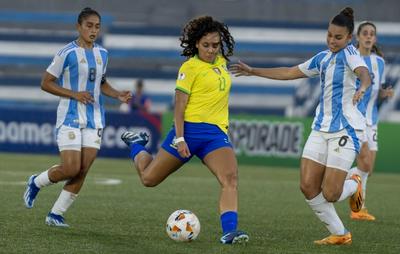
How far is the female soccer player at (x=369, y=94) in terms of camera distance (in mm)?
13711

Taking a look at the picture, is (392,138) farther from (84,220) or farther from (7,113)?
(84,220)

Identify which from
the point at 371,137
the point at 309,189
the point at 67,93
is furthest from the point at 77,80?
the point at 371,137

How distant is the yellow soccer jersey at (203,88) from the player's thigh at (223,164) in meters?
0.28

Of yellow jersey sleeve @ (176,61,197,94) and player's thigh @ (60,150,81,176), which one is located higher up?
yellow jersey sleeve @ (176,61,197,94)

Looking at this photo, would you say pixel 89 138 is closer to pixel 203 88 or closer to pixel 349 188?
pixel 203 88

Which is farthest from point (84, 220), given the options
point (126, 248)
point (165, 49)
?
point (165, 49)

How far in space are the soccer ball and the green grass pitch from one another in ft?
0.27

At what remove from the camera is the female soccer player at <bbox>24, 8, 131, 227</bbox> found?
11.3 meters

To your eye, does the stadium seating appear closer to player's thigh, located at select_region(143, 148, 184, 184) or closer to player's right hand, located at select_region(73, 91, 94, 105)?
player's right hand, located at select_region(73, 91, 94, 105)

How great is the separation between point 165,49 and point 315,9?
5835mm

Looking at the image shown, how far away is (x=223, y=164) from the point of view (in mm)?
10164

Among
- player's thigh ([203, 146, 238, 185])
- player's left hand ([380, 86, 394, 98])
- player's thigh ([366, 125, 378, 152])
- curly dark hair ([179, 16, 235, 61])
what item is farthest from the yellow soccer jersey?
player's left hand ([380, 86, 394, 98])

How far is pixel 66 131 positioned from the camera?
11.4 m

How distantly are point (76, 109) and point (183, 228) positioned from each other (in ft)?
6.76
